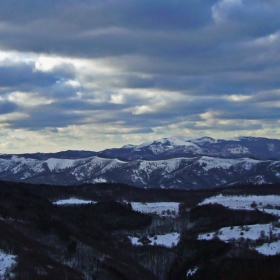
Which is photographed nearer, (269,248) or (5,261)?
(5,261)

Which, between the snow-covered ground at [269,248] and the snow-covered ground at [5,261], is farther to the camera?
the snow-covered ground at [269,248]

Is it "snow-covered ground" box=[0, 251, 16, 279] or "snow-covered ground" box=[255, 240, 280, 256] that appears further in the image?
"snow-covered ground" box=[255, 240, 280, 256]

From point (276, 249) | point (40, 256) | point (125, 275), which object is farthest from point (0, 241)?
point (276, 249)

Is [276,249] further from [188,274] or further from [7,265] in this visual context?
[7,265]
